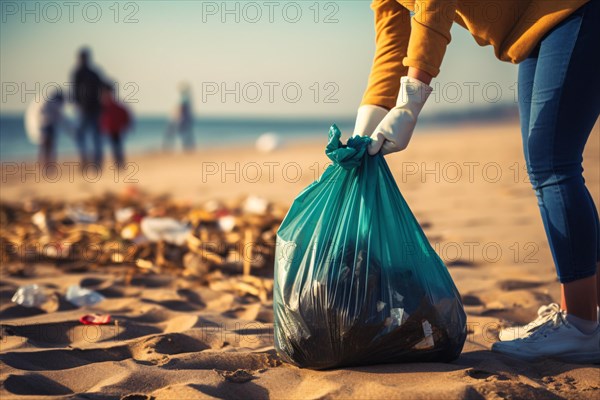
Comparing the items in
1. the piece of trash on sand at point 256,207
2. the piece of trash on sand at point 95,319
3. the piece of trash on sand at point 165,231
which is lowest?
the piece of trash on sand at point 95,319

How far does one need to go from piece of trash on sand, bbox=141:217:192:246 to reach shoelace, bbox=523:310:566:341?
2041mm

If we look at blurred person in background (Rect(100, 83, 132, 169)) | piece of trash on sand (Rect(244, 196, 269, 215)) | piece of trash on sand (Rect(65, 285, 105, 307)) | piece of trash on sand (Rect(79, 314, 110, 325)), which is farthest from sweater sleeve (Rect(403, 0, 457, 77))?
blurred person in background (Rect(100, 83, 132, 169))

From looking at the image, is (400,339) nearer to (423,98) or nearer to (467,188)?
(423,98)

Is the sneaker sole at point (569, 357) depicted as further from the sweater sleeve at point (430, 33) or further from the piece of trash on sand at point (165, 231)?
the piece of trash on sand at point (165, 231)

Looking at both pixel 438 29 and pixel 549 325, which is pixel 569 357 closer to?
pixel 549 325

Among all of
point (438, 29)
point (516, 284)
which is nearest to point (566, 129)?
point (438, 29)

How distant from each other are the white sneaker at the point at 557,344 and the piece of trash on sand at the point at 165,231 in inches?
78.7

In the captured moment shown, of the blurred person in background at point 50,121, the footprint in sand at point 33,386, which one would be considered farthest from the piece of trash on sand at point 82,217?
the blurred person in background at point 50,121

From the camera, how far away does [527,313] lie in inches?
96.0

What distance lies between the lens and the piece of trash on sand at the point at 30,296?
2.64m

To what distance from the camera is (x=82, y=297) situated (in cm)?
270

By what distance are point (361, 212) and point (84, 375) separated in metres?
0.89

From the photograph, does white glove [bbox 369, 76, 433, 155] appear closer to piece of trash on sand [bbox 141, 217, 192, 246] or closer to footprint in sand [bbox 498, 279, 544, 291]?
footprint in sand [bbox 498, 279, 544, 291]

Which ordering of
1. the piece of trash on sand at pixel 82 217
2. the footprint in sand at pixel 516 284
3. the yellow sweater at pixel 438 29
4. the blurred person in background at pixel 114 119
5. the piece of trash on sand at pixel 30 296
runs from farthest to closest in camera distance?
the blurred person in background at pixel 114 119 < the piece of trash on sand at pixel 82 217 < the footprint in sand at pixel 516 284 < the piece of trash on sand at pixel 30 296 < the yellow sweater at pixel 438 29
